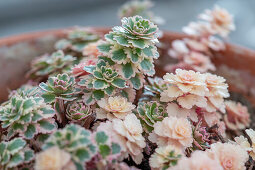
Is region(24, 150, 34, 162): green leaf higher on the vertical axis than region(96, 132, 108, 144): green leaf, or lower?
lower

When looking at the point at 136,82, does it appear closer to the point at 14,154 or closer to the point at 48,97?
the point at 48,97

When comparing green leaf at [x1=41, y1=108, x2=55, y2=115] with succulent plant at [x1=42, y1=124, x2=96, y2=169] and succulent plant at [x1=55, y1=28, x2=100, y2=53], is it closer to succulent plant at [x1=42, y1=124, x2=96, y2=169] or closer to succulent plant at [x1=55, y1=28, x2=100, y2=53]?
succulent plant at [x1=42, y1=124, x2=96, y2=169]

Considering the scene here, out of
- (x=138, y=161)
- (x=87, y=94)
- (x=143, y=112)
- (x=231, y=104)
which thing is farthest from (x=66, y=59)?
(x=231, y=104)

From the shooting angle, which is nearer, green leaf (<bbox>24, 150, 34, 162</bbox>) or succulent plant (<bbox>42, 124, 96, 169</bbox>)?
succulent plant (<bbox>42, 124, 96, 169</bbox>)

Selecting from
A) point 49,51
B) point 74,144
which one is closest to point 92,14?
point 49,51

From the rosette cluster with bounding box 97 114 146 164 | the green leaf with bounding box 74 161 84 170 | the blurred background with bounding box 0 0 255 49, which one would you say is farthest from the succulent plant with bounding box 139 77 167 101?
the blurred background with bounding box 0 0 255 49
